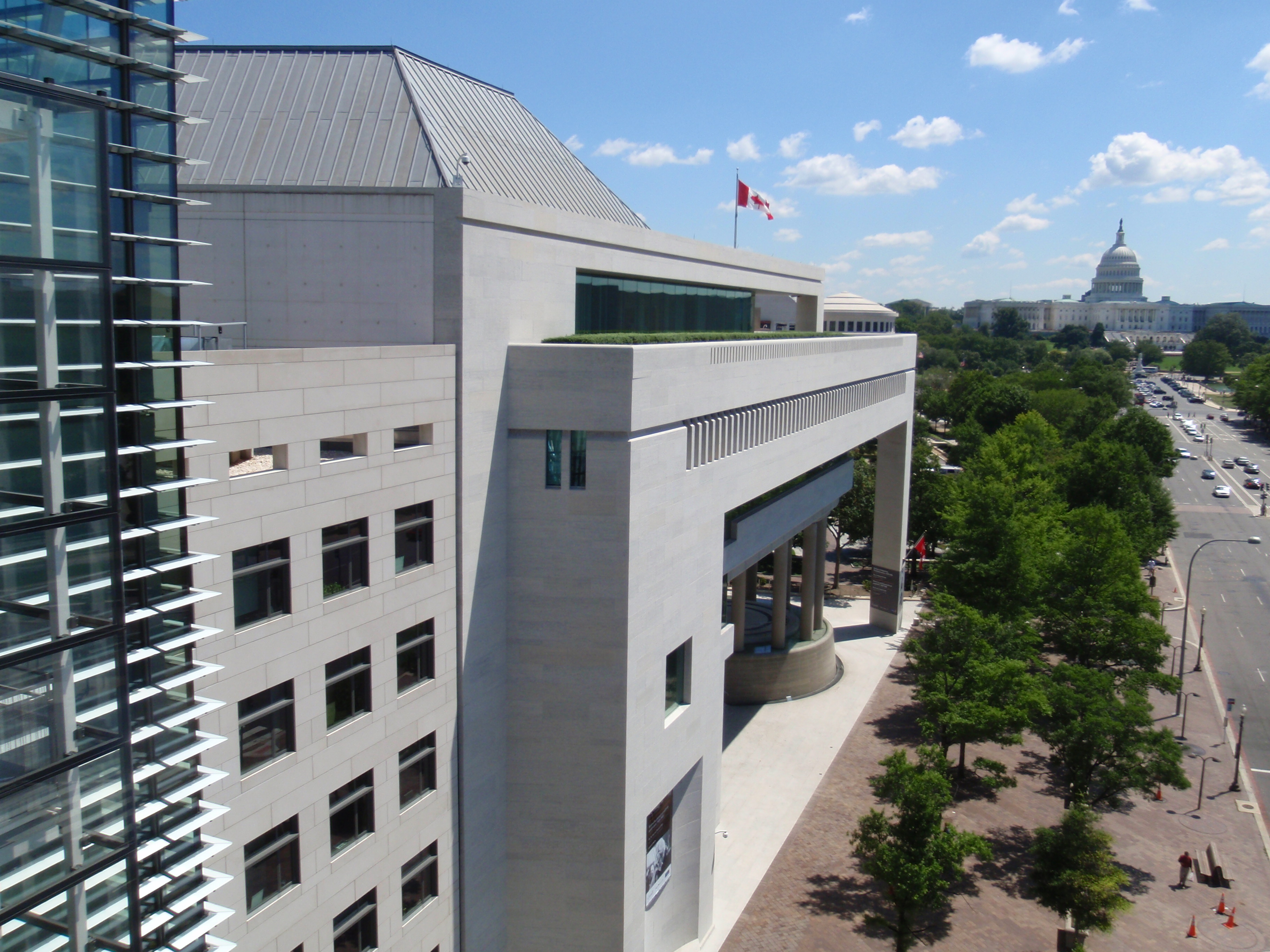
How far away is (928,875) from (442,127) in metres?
24.3

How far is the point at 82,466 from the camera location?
10.5 meters

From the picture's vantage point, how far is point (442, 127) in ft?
83.6

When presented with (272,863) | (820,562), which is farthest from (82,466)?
(820,562)

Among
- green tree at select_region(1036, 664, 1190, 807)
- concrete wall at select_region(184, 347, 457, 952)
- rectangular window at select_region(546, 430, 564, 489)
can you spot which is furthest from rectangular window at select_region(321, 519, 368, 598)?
green tree at select_region(1036, 664, 1190, 807)

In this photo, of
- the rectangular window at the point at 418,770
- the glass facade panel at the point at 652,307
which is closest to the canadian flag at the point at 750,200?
the glass facade panel at the point at 652,307

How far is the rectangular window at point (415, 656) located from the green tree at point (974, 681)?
824 inches

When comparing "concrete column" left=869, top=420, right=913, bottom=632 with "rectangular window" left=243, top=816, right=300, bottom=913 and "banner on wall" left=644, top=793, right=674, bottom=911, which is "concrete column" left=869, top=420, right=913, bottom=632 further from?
"rectangular window" left=243, top=816, right=300, bottom=913

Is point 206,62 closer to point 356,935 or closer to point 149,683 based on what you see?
point 149,683

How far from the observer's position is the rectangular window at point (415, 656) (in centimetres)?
2034

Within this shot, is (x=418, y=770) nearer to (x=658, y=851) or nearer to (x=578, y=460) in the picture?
(x=578, y=460)

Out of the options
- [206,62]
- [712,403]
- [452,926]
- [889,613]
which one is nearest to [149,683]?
[452,926]

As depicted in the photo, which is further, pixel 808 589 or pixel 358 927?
pixel 808 589

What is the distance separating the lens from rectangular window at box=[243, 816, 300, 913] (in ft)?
55.3

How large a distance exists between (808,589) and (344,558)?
3250cm
